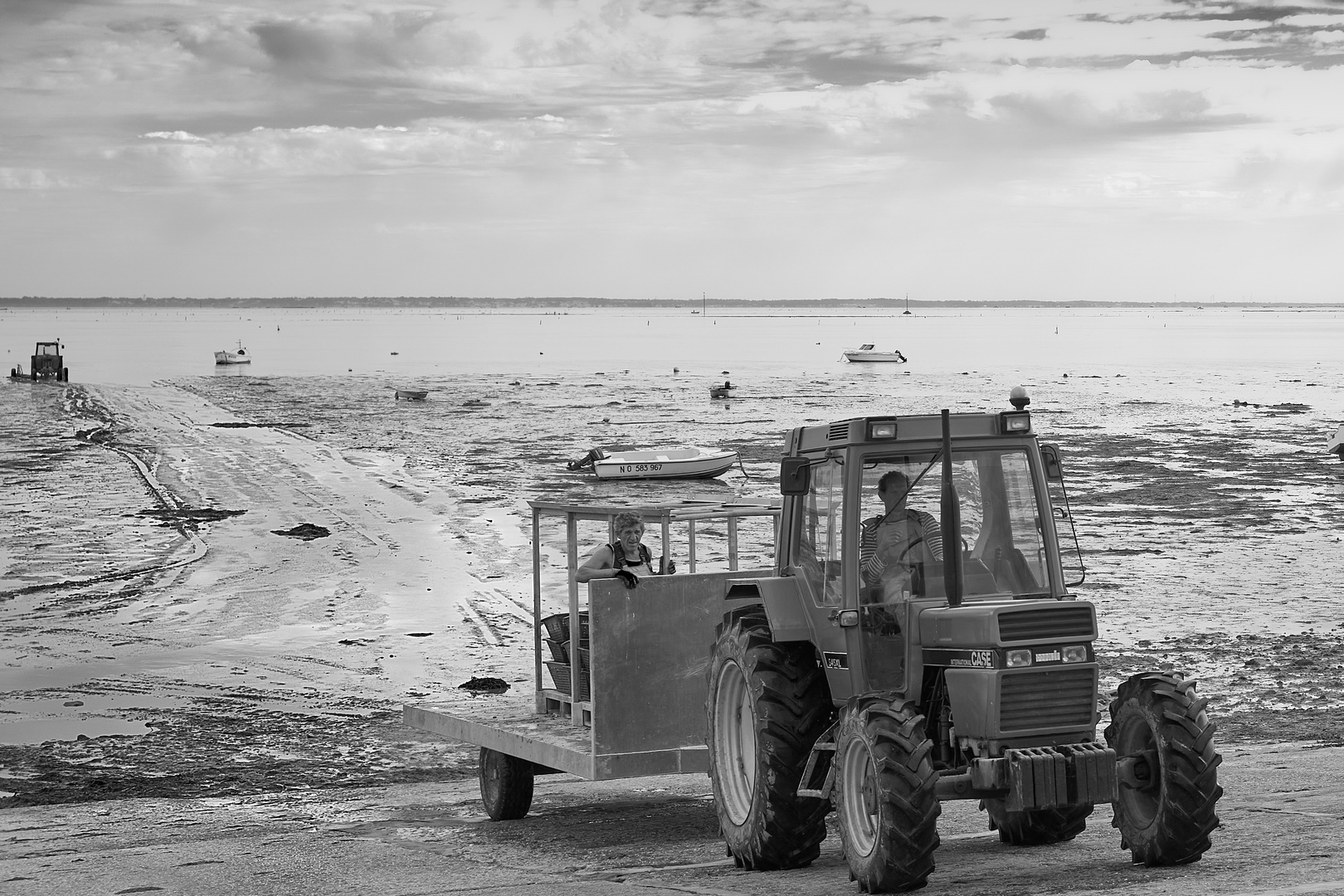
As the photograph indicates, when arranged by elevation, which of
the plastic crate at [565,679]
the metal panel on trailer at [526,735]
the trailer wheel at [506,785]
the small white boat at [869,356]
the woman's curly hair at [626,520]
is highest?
the small white boat at [869,356]

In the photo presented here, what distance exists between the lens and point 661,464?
38875mm

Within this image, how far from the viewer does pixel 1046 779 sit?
7.59 metres

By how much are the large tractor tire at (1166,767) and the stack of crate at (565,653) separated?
361 centimetres

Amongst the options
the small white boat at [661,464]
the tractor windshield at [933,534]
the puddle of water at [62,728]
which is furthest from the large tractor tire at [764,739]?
the small white boat at [661,464]

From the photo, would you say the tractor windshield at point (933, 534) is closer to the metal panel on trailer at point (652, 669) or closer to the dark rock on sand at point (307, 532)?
the metal panel on trailer at point (652, 669)

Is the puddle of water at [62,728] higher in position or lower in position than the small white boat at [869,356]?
lower

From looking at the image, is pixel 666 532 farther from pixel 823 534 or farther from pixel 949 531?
pixel 949 531

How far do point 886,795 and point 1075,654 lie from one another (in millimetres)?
1198

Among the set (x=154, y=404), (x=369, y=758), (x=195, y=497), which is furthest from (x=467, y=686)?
(x=154, y=404)

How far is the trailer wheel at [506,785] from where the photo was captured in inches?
450

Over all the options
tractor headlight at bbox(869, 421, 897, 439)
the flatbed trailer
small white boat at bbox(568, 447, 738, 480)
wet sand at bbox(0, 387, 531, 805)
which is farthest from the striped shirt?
small white boat at bbox(568, 447, 738, 480)

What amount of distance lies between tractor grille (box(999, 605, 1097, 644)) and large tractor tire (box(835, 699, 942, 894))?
63 centimetres

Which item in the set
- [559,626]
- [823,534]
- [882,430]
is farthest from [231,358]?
[882,430]

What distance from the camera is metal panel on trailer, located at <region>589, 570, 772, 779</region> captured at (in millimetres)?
10016
